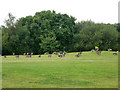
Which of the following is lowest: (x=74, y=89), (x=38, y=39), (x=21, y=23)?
(x=74, y=89)

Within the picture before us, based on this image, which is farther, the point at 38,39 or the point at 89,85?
the point at 38,39

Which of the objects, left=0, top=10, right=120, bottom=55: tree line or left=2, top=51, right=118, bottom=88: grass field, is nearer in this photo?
left=2, top=51, right=118, bottom=88: grass field

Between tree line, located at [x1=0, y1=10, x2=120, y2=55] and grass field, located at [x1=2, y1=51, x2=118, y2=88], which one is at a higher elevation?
tree line, located at [x1=0, y1=10, x2=120, y2=55]

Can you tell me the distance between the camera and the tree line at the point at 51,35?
65.6 meters

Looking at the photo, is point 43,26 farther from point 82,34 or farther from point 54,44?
point 82,34

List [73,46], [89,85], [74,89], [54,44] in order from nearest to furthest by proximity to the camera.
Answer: [74,89], [89,85], [54,44], [73,46]

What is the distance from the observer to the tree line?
6562 cm

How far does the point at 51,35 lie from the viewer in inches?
2645

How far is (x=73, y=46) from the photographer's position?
69875 mm

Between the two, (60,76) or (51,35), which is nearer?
(60,76)

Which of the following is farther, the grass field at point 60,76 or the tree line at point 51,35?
the tree line at point 51,35

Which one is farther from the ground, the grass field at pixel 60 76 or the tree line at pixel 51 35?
the tree line at pixel 51 35

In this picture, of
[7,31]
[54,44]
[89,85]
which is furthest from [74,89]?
[7,31]

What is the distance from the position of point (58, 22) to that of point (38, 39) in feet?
27.6
